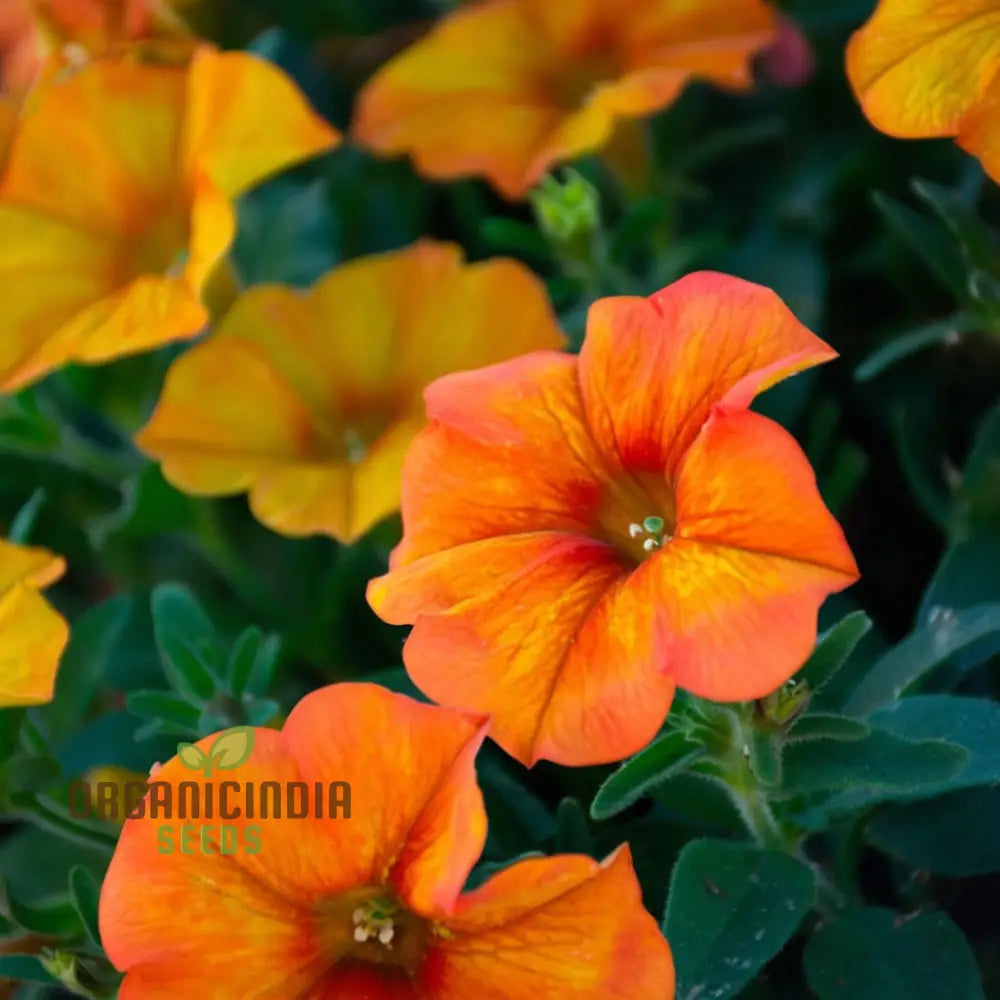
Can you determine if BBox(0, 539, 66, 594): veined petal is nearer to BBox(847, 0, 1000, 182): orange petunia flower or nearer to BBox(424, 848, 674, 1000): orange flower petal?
BBox(424, 848, 674, 1000): orange flower petal

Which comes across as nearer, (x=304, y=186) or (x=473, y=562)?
(x=473, y=562)

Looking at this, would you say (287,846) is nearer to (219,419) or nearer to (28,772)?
(28,772)

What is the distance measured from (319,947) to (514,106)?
707mm

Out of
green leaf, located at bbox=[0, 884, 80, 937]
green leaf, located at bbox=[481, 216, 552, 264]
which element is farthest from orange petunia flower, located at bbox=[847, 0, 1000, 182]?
green leaf, located at bbox=[0, 884, 80, 937]

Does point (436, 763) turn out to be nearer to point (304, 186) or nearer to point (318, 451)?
point (318, 451)

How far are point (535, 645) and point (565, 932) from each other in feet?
0.42

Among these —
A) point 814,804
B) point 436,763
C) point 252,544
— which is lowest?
point 252,544

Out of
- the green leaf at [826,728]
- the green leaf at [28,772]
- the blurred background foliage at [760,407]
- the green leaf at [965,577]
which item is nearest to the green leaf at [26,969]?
the blurred background foliage at [760,407]

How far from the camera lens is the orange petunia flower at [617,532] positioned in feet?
1.75

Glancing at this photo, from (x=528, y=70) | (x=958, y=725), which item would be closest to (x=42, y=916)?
(x=958, y=725)

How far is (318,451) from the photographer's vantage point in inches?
38.5

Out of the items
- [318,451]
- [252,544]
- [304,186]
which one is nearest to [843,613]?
[318,451]

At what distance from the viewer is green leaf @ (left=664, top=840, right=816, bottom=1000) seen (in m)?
0.60

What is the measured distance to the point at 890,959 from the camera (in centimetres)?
67
